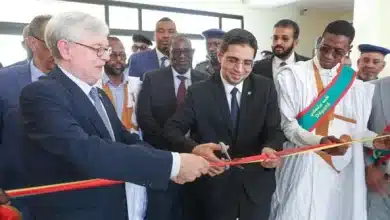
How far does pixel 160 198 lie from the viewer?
9.63 ft

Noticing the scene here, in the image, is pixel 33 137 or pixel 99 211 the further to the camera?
pixel 99 211

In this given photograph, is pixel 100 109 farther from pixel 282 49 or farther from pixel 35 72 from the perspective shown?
pixel 282 49

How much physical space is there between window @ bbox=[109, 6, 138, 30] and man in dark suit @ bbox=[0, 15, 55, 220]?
22.4 feet

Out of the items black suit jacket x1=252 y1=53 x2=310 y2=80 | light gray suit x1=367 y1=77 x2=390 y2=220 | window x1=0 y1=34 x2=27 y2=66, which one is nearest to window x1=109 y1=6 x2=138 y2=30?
window x1=0 y1=34 x2=27 y2=66

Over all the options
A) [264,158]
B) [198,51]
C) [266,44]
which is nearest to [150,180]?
[264,158]

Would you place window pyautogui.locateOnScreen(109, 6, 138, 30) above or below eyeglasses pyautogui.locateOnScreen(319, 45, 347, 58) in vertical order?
above

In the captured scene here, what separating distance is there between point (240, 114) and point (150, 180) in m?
0.96

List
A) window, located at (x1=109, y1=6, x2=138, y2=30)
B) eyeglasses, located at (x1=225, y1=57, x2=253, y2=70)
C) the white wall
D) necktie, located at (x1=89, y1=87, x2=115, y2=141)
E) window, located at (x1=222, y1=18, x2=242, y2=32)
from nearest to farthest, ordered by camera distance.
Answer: necktie, located at (x1=89, y1=87, x2=115, y2=141), eyeglasses, located at (x1=225, y1=57, x2=253, y2=70), window, located at (x1=109, y1=6, x2=138, y2=30), the white wall, window, located at (x1=222, y1=18, x2=242, y2=32)

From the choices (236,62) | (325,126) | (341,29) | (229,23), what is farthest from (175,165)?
(229,23)

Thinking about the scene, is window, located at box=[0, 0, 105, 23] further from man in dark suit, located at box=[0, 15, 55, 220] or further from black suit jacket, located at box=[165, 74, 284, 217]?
black suit jacket, located at box=[165, 74, 284, 217]

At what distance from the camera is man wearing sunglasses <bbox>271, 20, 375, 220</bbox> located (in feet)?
8.36

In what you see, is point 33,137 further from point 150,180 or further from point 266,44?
point 266,44

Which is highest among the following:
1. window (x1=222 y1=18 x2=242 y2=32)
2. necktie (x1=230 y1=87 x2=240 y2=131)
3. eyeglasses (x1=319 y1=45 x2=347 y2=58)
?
window (x1=222 y1=18 x2=242 y2=32)

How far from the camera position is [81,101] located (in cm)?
161
